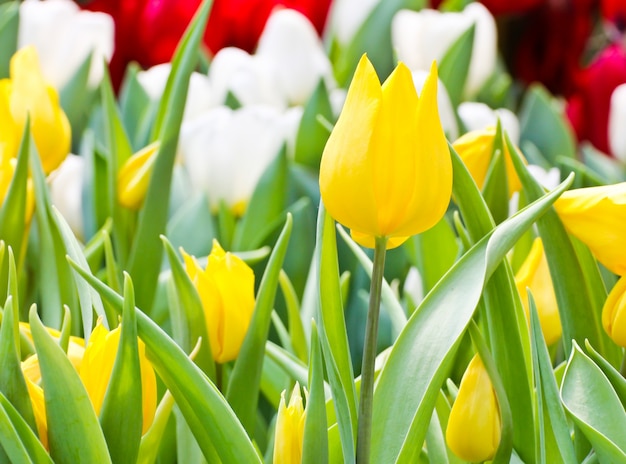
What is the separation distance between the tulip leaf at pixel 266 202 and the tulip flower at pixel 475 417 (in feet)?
1.33

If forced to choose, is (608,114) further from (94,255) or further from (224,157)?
(94,255)

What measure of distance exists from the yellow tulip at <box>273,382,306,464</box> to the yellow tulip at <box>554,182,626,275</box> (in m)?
0.16

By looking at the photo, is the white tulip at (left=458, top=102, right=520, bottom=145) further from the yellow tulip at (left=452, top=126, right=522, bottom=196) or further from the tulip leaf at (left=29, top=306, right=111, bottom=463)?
the tulip leaf at (left=29, top=306, right=111, bottom=463)

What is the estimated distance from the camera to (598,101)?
4.00 feet

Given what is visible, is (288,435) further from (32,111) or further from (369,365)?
(32,111)

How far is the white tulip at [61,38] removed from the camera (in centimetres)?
105

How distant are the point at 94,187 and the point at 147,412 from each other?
43 centimetres

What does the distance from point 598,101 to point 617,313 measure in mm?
820

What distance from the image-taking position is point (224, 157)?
88 centimetres

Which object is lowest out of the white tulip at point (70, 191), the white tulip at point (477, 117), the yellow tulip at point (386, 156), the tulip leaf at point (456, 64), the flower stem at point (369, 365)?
the white tulip at point (70, 191)

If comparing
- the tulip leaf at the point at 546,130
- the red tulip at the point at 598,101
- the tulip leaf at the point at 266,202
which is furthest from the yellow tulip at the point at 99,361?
the red tulip at the point at 598,101

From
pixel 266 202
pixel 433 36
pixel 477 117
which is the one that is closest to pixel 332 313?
pixel 266 202

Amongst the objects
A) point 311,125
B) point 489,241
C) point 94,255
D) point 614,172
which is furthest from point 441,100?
point 489,241

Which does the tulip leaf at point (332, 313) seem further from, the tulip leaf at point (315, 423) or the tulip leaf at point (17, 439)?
the tulip leaf at point (17, 439)
